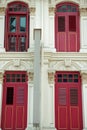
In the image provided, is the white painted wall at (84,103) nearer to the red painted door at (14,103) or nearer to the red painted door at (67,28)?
the red painted door at (67,28)

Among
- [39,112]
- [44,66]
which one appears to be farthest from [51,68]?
[39,112]

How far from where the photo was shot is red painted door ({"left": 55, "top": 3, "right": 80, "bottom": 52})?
48.8 ft

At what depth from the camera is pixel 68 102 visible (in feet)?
46.6

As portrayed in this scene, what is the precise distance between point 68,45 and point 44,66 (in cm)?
152

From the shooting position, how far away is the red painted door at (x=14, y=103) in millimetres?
13945

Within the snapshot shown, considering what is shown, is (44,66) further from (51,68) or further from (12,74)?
(12,74)

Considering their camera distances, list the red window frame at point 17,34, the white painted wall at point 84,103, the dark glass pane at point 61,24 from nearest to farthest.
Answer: the white painted wall at point 84,103
the red window frame at point 17,34
the dark glass pane at point 61,24

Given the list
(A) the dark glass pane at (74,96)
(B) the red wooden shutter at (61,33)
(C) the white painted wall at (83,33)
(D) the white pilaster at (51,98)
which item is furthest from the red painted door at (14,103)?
(C) the white painted wall at (83,33)

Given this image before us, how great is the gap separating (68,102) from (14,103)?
228 cm

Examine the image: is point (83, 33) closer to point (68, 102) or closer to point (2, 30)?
point (68, 102)

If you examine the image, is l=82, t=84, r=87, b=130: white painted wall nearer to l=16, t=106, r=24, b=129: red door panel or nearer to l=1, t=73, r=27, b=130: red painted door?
l=1, t=73, r=27, b=130: red painted door

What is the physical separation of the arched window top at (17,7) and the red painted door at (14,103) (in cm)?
300

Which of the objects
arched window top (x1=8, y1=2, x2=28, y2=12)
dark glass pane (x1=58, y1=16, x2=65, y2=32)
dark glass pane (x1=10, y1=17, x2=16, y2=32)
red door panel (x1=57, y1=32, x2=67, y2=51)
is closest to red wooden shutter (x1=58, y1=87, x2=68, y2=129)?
red door panel (x1=57, y1=32, x2=67, y2=51)

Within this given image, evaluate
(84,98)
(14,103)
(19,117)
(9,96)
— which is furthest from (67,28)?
(19,117)
